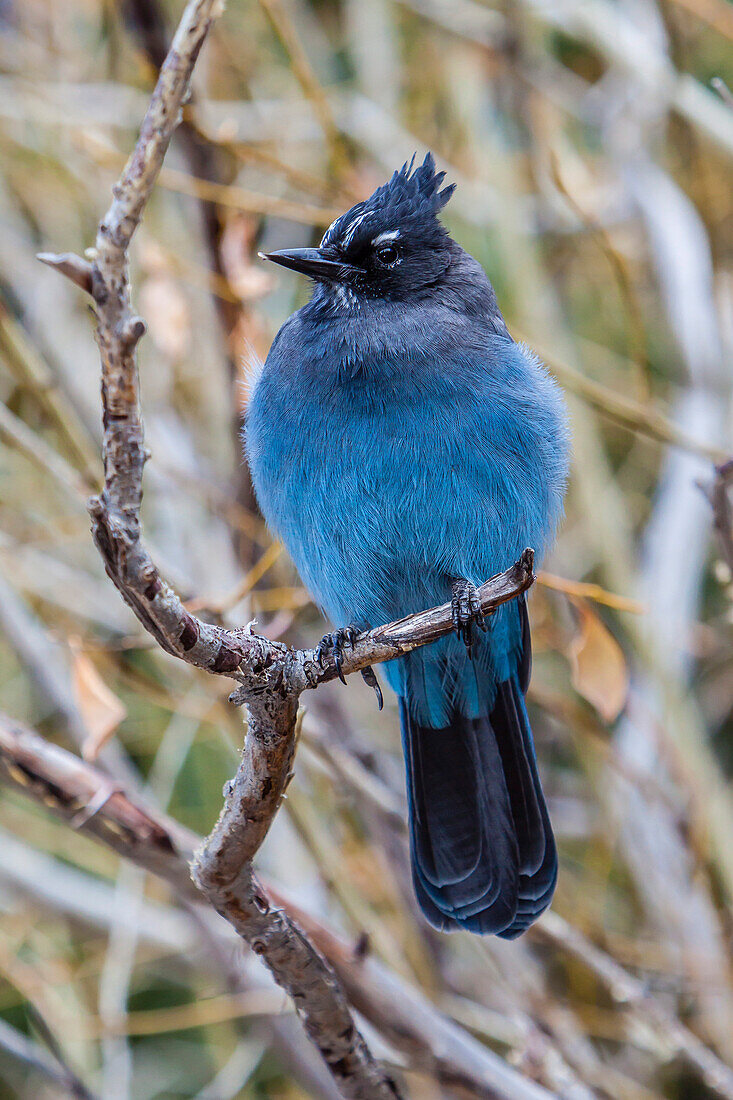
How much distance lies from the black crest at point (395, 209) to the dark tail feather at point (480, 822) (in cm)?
136

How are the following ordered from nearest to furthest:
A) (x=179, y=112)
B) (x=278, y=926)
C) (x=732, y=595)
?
1. (x=179, y=112)
2. (x=278, y=926)
3. (x=732, y=595)

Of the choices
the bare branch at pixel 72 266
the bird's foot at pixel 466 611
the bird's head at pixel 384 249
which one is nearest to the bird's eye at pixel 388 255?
the bird's head at pixel 384 249

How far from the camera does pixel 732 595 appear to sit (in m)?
2.85

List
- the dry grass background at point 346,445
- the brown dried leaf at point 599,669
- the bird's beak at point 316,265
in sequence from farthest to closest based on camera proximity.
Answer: the dry grass background at point 346,445 → the bird's beak at point 316,265 → the brown dried leaf at point 599,669

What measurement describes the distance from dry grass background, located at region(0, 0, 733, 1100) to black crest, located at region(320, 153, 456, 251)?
0.29 m

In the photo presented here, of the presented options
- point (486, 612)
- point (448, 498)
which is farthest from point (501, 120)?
point (486, 612)

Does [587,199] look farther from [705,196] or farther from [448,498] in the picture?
[448,498]

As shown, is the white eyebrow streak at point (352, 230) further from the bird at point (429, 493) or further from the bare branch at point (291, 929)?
the bare branch at point (291, 929)

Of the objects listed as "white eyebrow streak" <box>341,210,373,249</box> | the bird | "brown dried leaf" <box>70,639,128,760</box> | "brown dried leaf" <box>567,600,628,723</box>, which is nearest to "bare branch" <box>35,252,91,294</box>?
"brown dried leaf" <box>70,639,128,760</box>

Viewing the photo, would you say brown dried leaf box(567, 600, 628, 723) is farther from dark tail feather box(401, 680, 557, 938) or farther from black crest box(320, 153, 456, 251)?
black crest box(320, 153, 456, 251)

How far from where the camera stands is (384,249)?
129 inches

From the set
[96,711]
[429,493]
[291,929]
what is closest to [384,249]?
[429,493]

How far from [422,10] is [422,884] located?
3.42 meters

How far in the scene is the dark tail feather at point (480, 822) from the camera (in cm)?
288
